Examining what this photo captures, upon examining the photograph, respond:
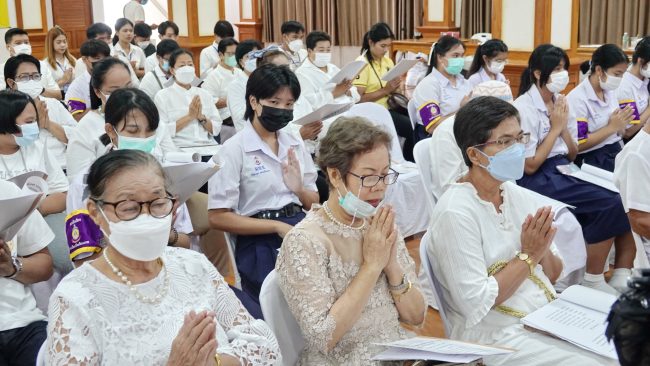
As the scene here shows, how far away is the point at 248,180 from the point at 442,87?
2.46 m

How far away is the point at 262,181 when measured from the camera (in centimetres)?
309

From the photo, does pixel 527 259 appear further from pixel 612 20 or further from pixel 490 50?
pixel 612 20

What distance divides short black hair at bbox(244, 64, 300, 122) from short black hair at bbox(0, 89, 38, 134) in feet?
3.05

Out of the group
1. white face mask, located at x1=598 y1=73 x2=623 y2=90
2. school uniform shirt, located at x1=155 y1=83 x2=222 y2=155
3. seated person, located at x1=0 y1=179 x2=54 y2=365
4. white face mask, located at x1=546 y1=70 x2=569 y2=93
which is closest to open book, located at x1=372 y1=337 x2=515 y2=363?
seated person, located at x1=0 y1=179 x2=54 y2=365

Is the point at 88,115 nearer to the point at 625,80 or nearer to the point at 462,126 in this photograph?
the point at 462,126

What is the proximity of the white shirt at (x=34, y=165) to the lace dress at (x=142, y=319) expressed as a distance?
5.06ft

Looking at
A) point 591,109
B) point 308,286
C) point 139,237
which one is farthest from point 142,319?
point 591,109

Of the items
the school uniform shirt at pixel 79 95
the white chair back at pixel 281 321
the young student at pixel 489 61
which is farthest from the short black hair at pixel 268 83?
the school uniform shirt at pixel 79 95

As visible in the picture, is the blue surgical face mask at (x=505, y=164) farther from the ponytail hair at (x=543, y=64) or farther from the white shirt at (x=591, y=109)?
the white shirt at (x=591, y=109)

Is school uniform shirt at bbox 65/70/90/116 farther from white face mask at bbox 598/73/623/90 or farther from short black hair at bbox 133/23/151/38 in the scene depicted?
short black hair at bbox 133/23/151/38

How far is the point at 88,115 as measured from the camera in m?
3.61

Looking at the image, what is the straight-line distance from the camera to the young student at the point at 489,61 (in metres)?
5.32

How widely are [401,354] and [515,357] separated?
Result: 0.44 metres

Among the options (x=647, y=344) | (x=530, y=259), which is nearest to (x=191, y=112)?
(x=530, y=259)
